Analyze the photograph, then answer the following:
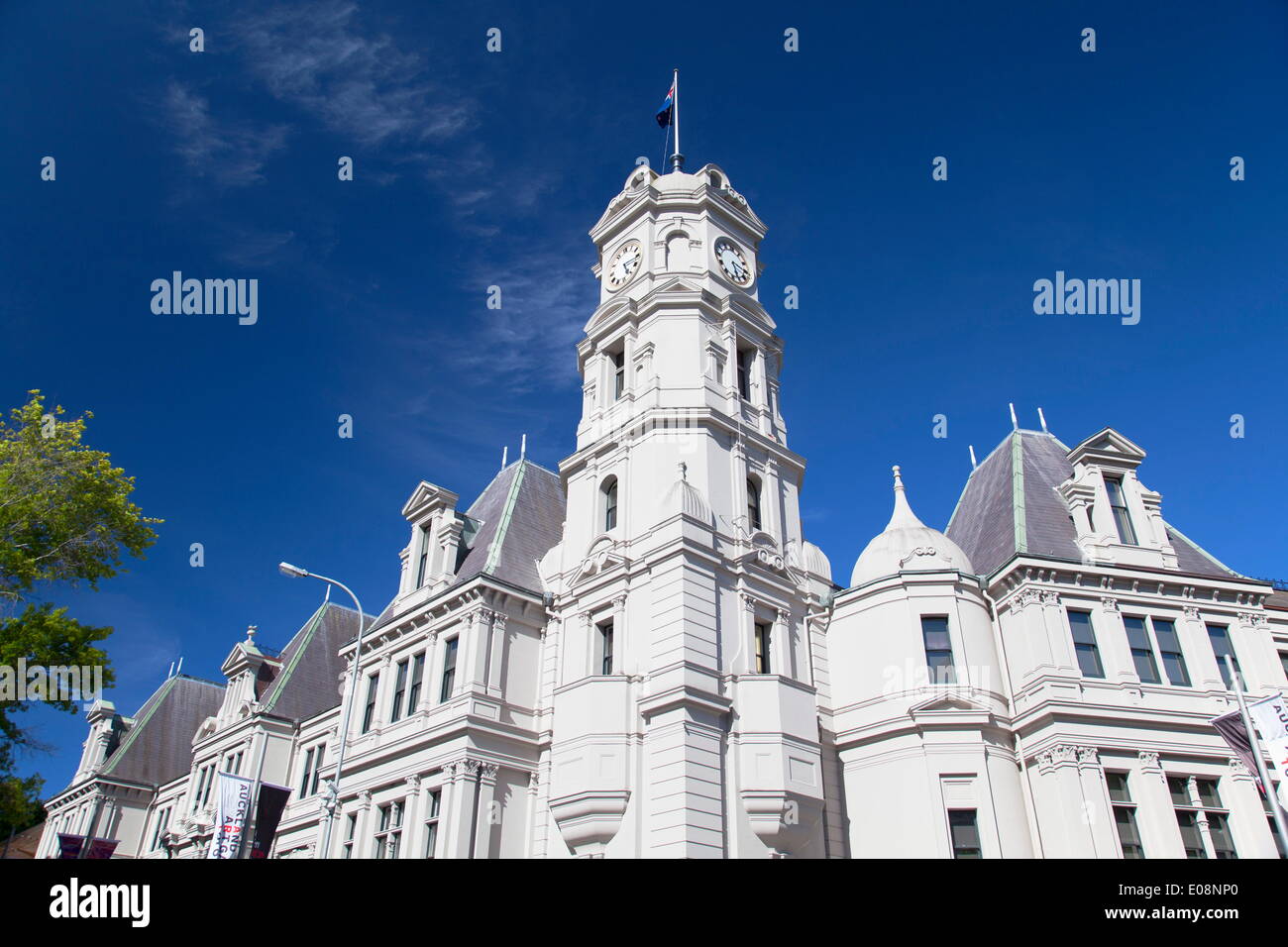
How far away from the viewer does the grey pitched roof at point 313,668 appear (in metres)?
48.8

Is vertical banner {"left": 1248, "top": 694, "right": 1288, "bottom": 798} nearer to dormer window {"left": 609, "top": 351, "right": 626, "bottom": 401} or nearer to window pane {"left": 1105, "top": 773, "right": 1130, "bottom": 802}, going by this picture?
window pane {"left": 1105, "top": 773, "right": 1130, "bottom": 802}

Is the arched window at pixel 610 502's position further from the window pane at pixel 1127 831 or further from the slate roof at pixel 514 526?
the window pane at pixel 1127 831

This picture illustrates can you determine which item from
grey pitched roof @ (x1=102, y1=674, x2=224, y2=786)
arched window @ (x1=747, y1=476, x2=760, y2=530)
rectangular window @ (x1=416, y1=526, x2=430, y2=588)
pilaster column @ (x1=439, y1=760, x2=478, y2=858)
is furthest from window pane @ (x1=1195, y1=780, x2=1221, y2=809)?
grey pitched roof @ (x1=102, y1=674, x2=224, y2=786)

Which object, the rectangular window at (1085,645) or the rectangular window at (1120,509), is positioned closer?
the rectangular window at (1085,645)

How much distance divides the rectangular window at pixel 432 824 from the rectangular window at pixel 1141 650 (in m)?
24.5

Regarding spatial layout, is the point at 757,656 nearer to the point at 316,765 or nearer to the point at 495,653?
the point at 495,653

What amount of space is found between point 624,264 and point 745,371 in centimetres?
842

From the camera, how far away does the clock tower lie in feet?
92.0

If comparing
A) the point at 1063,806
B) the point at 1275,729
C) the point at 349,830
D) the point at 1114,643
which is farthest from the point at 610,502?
the point at 1275,729

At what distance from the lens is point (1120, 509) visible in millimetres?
33688

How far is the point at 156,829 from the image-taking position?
55438 millimetres

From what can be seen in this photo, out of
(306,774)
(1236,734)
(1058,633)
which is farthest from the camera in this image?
(306,774)

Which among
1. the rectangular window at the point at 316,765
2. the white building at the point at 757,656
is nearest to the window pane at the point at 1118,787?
the white building at the point at 757,656
